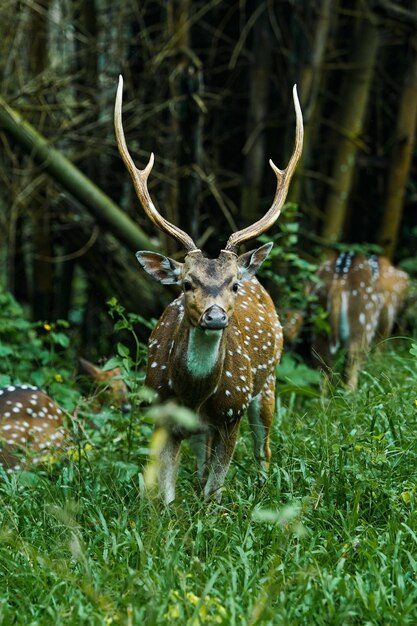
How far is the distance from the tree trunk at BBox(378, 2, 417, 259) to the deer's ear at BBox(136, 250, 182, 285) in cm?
499

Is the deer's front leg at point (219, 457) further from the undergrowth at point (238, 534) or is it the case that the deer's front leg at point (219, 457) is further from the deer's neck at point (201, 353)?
the deer's neck at point (201, 353)

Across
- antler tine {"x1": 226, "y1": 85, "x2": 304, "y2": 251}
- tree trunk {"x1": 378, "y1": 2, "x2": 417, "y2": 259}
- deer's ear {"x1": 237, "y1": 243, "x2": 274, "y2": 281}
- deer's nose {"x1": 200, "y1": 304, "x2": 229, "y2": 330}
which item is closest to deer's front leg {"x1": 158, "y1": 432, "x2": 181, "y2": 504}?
deer's nose {"x1": 200, "y1": 304, "x2": 229, "y2": 330}

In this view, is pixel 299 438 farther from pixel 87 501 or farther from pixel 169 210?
pixel 169 210

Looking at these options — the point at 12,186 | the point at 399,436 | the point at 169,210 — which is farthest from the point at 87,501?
the point at 12,186

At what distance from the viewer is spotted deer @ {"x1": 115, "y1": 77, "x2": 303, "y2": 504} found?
4734 millimetres

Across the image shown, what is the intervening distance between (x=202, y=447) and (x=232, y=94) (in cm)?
507

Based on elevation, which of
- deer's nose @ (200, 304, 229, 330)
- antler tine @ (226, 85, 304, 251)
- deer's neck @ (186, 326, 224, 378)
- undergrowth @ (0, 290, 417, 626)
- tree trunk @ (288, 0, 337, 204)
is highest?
tree trunk @ (288, 0, 337, 204)

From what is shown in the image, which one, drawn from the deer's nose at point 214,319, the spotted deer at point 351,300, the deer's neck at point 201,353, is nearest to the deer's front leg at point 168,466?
the deer's neck at point 201,353

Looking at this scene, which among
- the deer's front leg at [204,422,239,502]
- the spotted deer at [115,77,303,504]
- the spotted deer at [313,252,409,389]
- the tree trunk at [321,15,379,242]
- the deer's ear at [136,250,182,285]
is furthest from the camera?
the tree trunk at [321,15,379,242]

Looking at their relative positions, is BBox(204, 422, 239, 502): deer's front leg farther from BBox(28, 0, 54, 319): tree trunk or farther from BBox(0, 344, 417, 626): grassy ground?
BBox(28, 0, 54, 319): tree trunk

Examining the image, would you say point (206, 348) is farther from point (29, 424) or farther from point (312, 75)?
point (312, 75)

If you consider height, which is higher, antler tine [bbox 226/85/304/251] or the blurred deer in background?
antler tine [bbox 226/85/304/251]

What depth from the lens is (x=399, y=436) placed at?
4926 millimetres

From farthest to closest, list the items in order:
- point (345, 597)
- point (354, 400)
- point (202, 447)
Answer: point (354, 400) → point (202, 447) → point (345, 597)
